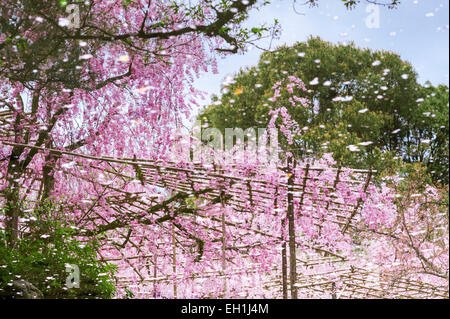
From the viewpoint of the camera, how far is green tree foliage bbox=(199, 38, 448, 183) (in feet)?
17.5

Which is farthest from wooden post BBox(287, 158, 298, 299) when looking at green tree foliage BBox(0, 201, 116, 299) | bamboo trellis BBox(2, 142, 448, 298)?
green tree foliage BBox(0, 201, 116, 299)

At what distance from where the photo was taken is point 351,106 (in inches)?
225

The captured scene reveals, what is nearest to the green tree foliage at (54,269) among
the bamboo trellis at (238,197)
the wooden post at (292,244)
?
the bamboo trellis at (238,197)

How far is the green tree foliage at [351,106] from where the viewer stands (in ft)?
17.5

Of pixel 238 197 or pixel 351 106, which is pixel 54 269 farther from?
pixel 351 106

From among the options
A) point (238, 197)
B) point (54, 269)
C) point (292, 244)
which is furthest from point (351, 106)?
point (54, 269)

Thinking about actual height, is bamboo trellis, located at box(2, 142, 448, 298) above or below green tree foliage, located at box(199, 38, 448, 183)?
below

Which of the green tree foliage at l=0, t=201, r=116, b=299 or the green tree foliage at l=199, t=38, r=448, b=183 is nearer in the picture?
the green tree foliage at l=0, t=201, r=116, b=299

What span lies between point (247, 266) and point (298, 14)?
2.23 m

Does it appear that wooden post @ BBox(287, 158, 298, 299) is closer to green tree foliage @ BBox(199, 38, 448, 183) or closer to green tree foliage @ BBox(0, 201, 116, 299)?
green tree foliage @ BBox(0, 201, 116, 299)

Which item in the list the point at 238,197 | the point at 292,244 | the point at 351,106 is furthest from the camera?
the point at 351,106

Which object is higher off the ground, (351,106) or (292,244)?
(351,106)

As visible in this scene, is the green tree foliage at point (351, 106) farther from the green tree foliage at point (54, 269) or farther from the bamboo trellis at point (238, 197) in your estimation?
the green tree foliage at point (54, 269)
